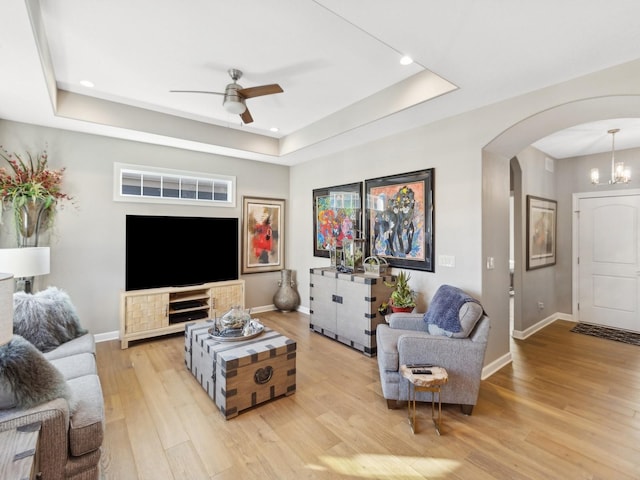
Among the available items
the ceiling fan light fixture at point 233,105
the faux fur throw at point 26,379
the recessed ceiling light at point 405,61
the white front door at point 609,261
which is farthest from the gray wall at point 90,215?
the white front door at point 609,261

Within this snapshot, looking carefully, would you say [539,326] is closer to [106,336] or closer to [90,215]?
[106,336]

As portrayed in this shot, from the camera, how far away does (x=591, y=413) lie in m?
2.44

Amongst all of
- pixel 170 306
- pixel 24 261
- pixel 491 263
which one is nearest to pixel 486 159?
pixel 491 263

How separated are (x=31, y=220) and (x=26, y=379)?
279 cm

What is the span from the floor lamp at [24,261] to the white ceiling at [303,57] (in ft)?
4.66

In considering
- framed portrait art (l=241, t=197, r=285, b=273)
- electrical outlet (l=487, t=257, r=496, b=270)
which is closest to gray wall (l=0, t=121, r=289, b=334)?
framed portrait art (l=241, t=197, r=285, b=273)

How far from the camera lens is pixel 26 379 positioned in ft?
4.87

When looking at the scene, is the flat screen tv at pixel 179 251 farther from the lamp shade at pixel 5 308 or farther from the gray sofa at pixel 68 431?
the lamp shade at pixel 5 308

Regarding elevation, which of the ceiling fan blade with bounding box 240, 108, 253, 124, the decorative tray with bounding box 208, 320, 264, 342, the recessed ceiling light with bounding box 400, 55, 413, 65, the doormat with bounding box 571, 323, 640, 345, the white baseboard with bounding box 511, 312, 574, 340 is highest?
the recessed ceiling light with bounding box 400, 55, 413, 65

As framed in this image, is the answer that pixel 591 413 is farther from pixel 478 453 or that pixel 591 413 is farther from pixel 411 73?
pixel 411 73

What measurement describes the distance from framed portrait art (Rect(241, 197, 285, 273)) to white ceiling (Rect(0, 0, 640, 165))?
1.58 m

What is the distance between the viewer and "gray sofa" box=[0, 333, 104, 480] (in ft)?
4.55

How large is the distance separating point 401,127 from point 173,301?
11.9ft

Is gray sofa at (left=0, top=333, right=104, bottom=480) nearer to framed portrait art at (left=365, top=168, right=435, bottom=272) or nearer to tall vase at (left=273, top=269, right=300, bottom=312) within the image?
framed portrait art at (left=365, top=168, right=435, bottom=272)
